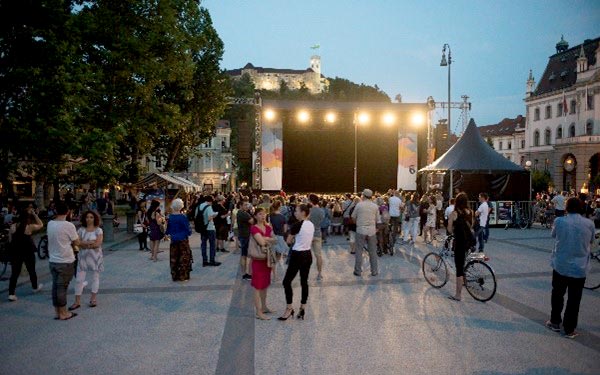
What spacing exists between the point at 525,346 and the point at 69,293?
780 centimetres

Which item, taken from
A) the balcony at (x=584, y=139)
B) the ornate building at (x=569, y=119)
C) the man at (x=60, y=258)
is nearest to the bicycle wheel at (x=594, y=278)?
the man at (x=60, y=258)

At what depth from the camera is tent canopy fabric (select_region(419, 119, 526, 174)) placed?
69.0ft

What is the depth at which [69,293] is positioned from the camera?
28.2 feet

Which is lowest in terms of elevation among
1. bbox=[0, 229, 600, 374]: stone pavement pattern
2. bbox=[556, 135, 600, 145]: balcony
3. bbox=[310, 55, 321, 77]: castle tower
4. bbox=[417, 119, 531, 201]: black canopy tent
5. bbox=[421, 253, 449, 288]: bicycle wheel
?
bbox=[0, 229, 600, 374]: stone pavement pattern

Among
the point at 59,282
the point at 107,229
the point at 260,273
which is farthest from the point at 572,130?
the point at 59,282

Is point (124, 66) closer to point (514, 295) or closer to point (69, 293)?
point (69, 293)

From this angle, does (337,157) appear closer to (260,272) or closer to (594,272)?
(594,272)

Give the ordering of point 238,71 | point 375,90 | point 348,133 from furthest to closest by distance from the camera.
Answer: point 238,71 → point 375,90 → point 348,133

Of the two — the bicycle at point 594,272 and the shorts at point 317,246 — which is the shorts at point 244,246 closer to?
the shorts at point 317,246

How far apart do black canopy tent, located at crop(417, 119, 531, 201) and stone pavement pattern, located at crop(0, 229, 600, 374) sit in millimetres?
12093

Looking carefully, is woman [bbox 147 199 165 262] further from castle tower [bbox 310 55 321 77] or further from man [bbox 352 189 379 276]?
castle tower [bbox 310 55 321 77]

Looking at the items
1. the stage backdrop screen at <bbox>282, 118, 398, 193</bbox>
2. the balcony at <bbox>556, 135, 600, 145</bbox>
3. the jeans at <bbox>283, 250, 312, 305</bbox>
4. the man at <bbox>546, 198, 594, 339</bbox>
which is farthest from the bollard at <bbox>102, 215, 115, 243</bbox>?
the balcony at <bbox>556, 135, 600, 145</bbox>

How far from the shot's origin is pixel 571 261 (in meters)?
5.99

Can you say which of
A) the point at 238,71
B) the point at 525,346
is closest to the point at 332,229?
the point at 525,346
